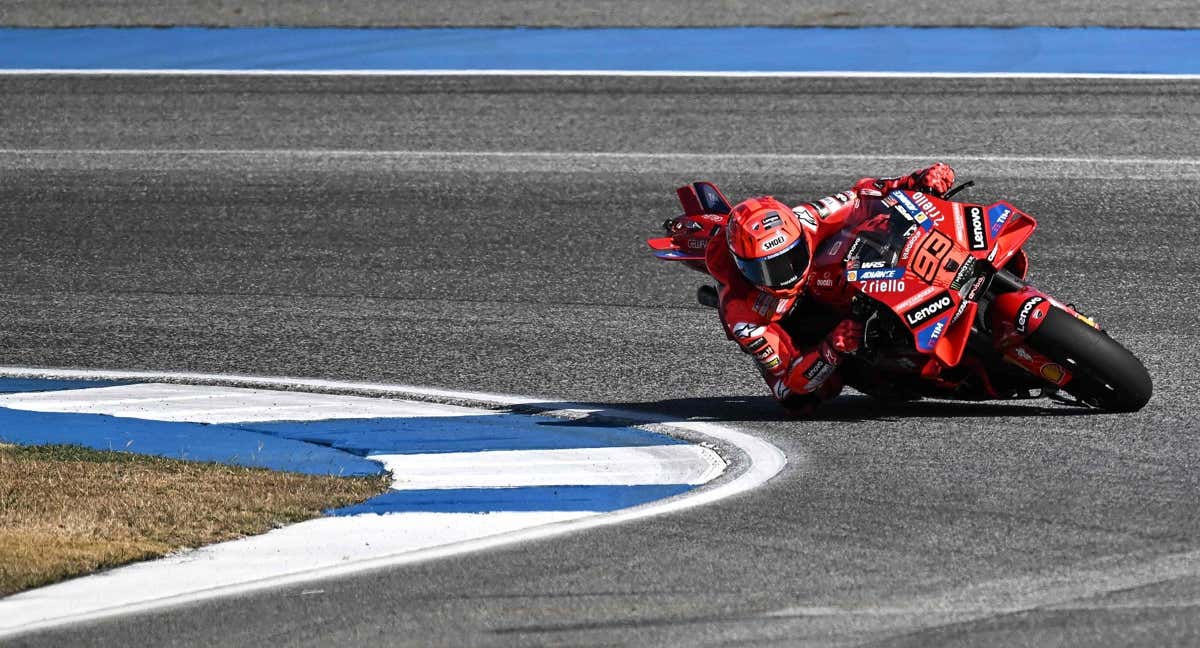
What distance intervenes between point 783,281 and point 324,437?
96.0 inches

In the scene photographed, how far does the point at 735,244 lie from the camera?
8.32 m

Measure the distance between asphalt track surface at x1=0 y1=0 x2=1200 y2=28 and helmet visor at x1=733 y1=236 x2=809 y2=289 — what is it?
407 inches

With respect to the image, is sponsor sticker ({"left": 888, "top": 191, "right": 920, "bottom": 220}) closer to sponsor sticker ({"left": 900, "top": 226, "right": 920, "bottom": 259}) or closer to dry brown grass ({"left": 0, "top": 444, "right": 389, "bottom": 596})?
sponsor sticker ({"left": 900, "top": 226, "right": 920, "bottom": 259})

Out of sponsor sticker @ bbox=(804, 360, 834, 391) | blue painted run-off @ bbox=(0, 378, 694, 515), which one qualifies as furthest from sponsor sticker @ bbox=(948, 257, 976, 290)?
blue painted run-off @ bbox=(0, 378, 694, 515)

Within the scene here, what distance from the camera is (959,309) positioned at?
26.9 ft

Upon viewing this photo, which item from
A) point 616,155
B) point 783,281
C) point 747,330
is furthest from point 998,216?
point 616,155

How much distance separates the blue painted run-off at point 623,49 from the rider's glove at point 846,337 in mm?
8653

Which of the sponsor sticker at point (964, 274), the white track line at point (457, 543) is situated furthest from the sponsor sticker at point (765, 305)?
the sponsor sticker at point (964, 274)

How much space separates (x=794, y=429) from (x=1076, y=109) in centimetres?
767

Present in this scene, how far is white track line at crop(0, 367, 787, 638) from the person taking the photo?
615cm

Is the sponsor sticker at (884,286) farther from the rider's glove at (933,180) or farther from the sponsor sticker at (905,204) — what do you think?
the rider's glove at (933,180)

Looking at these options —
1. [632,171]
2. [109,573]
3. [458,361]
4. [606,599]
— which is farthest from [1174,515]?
[632,171]

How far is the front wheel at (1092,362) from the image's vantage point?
8.10 meters

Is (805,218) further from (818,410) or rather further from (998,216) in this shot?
(818,410)
